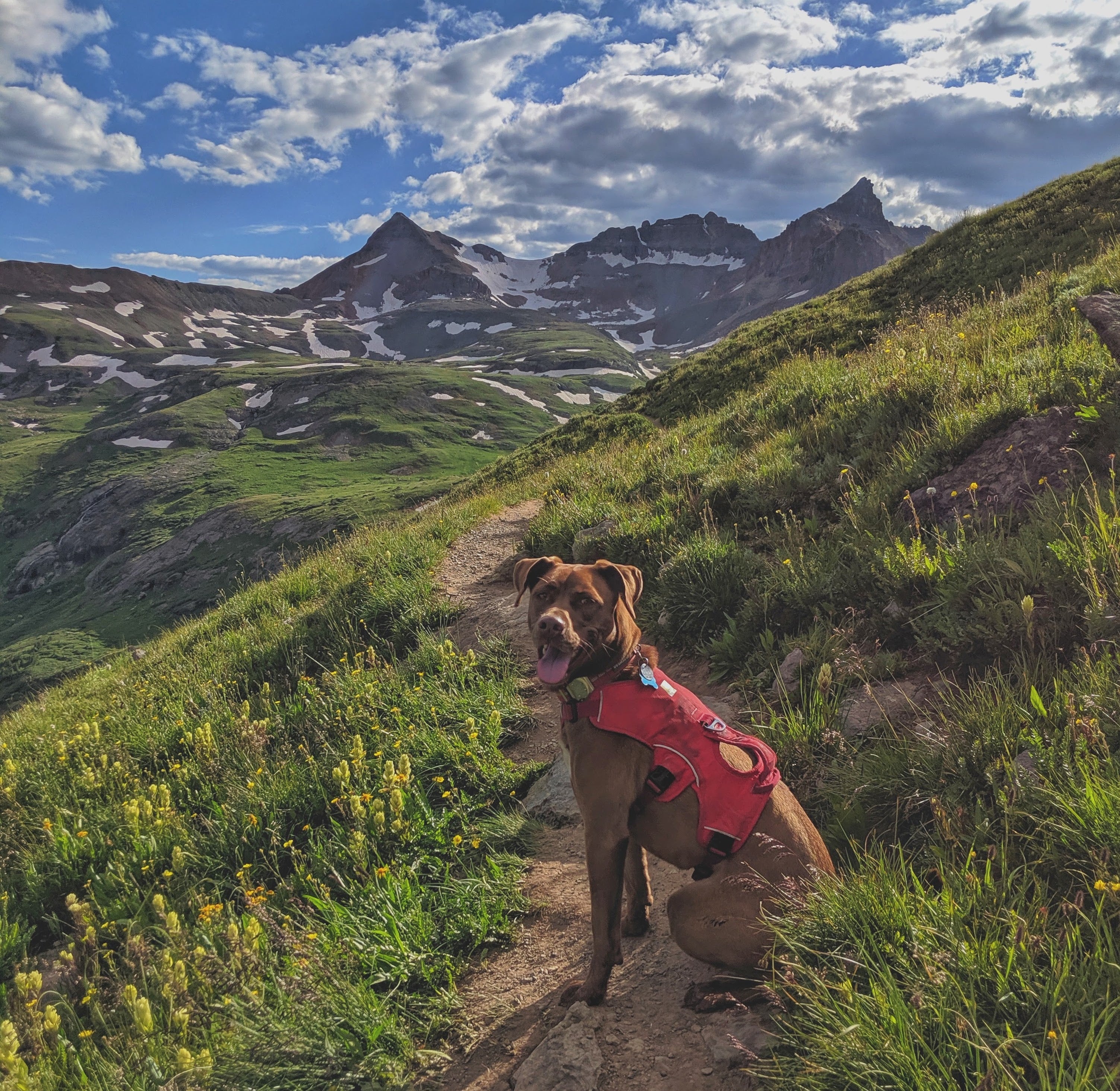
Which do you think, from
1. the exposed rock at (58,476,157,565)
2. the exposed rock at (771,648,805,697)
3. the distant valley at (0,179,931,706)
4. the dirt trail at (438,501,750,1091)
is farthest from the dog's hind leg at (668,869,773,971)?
the exposed rock at (58,476,157,565)

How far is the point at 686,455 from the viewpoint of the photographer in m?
11.6

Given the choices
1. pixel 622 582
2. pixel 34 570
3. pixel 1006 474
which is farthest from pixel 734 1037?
pixel 34 570

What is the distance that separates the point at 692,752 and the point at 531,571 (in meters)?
1.53

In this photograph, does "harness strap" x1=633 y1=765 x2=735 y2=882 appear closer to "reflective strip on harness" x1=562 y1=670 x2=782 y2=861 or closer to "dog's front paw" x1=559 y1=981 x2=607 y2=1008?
"reflective strip on harness" x1=562 y1=670 x2=782 y2=861

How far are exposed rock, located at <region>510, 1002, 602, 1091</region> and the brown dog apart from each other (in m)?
0.18

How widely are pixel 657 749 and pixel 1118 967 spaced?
189 cm

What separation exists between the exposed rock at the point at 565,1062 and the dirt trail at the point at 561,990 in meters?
0.05

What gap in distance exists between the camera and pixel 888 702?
470 centimetres

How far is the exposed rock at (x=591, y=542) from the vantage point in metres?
9.43

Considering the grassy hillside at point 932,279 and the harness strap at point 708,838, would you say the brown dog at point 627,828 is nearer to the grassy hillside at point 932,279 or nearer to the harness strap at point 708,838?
the harness strap at point 708,838

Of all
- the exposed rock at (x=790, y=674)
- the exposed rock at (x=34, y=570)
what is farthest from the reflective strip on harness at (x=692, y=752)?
the exposed rock at (x=34, y=570)

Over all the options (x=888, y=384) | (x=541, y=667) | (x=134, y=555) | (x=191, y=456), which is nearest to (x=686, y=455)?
(x=888, y=384)

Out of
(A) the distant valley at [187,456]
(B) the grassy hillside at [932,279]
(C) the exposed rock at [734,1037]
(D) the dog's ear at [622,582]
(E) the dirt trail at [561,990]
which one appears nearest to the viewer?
(C) the exposed rock at [734,1037]

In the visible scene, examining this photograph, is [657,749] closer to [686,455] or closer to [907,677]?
[907,677]
